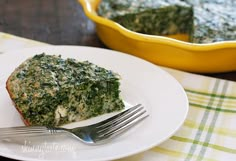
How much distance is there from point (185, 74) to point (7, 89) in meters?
0.61

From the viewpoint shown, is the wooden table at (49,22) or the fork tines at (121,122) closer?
the fork tines at (121,122)

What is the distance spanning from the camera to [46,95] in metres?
1.24

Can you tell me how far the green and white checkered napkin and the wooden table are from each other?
0.43 meters

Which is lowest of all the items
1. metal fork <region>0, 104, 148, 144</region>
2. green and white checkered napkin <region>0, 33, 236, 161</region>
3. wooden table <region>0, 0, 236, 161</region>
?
green and white checkered napkin <region>0, 33, 236, 161</region>

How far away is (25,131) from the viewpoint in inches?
45.8

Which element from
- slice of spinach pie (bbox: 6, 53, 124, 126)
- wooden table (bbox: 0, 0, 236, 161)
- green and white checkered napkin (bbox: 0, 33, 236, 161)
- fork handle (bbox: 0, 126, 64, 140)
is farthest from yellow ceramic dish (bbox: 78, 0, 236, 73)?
fork handle (bbox: 0, 126, 64, 140)

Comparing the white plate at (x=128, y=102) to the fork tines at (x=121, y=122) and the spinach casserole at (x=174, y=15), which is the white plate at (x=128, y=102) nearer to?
the fork tines at (x=121, y=122)

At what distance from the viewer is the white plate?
44.3 inches

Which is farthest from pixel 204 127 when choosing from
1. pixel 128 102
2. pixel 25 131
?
pixel 25 131

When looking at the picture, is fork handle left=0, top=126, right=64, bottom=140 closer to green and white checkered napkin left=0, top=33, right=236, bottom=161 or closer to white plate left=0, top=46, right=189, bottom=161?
white plate left=0, top=46, right=189, bottom=161

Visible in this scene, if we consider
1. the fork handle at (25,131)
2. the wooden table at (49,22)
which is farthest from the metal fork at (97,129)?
the wooden table at (49,22)

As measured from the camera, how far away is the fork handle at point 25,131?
1.15 m

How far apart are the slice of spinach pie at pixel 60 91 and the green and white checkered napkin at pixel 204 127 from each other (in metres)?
0.19

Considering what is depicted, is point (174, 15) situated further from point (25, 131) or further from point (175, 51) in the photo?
point (25, 131)
